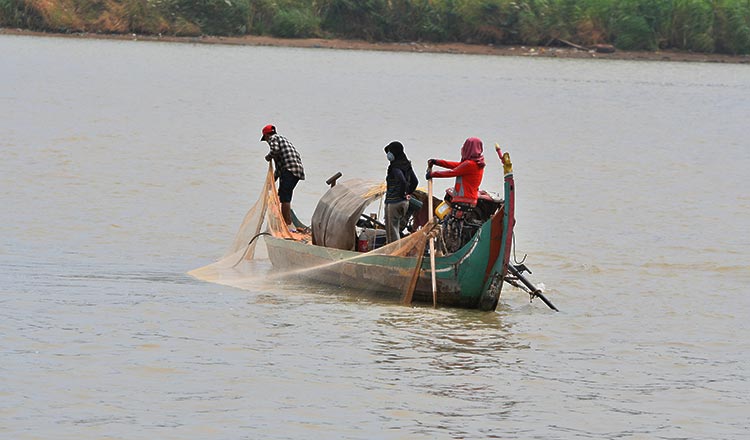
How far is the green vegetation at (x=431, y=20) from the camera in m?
60.7

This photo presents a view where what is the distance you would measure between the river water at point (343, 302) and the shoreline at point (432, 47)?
24289 mm

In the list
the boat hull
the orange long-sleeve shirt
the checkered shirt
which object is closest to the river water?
the boat hull

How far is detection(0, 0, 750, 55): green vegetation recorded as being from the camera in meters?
60.7

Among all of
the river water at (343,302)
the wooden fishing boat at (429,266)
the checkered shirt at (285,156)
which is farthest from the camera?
the checkered shirt at (285,156)

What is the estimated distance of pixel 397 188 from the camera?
47.5 feet

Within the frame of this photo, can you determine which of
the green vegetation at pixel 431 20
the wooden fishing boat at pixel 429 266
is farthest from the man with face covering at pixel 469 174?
the green vegetation at pixel 431 20

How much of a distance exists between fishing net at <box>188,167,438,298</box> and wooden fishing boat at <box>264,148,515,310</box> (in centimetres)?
1

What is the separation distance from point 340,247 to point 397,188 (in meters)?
1.13

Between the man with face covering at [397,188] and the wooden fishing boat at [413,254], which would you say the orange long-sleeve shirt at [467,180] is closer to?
the wooden fishing boat at [413,254]

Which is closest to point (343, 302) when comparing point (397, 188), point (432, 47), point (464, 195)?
point (397, 188)

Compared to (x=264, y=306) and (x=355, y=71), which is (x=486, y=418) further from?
(x=355, y=71)

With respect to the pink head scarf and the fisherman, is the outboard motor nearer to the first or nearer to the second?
the fisherman

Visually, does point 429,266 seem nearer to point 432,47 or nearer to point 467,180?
point 467,180

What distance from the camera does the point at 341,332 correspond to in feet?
42.8
